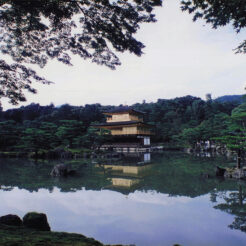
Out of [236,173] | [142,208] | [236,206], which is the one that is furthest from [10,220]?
[236,173]

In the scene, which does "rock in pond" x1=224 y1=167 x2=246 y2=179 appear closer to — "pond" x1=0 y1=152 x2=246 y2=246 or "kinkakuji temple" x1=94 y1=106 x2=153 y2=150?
"pond" x1=0 y1=152 x2=246 y2=246

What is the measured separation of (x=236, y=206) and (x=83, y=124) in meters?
28.3

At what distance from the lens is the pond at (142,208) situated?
354cm

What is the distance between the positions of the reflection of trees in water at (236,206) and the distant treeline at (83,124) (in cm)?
1055

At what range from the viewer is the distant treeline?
20.8 meters

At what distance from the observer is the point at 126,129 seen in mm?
26375

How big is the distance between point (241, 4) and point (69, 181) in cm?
822

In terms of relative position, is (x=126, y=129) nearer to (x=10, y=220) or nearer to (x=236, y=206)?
(x=236, y=206)

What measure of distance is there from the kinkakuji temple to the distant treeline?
3.68 meters

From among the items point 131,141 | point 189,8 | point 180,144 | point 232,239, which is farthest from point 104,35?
point 180,144

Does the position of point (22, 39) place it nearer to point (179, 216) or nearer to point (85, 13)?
point (85, 13)

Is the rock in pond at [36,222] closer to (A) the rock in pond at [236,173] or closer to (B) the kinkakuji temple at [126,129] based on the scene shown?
(A) the rock in pond at [236,173]

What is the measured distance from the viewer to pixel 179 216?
4.37m

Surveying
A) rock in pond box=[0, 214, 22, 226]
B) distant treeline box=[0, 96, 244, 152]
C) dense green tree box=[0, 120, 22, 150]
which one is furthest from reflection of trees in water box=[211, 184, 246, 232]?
dense green tree box=[0, 120, 22, 150]
